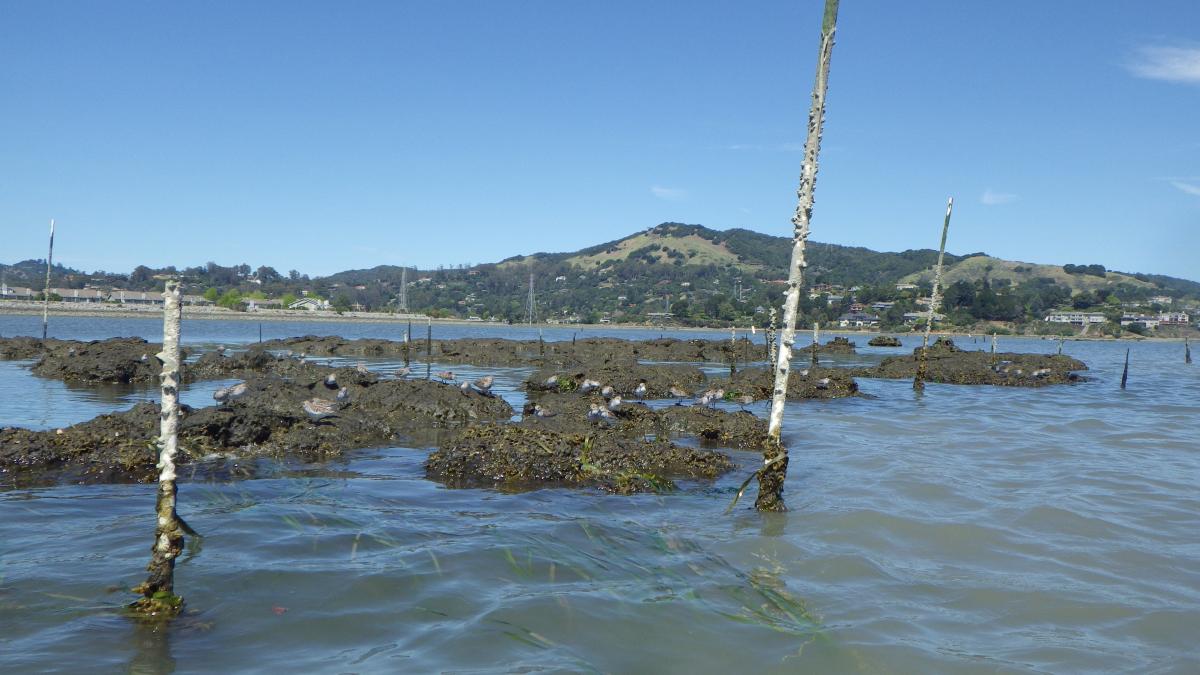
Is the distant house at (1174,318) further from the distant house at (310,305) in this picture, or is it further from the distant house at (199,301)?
the distant house at (199,301)

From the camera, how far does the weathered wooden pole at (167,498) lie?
495 cm

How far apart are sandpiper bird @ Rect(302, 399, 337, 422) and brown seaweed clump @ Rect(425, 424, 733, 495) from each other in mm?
3127

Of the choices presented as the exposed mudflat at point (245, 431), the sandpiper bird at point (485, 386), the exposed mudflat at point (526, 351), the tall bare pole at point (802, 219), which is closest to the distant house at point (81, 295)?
the exposed mudflat at point (526, 351)

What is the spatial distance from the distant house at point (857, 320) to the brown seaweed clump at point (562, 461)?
115588 mm

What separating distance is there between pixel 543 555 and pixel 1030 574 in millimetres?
4470

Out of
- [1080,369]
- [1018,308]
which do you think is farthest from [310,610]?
[1018,308]

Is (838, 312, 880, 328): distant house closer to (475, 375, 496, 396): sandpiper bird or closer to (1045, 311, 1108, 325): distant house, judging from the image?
(1045, 311, 1108, 325): distant house

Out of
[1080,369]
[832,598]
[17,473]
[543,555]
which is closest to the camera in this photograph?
[832,598]

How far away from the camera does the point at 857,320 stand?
416ft

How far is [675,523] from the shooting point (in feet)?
27.1

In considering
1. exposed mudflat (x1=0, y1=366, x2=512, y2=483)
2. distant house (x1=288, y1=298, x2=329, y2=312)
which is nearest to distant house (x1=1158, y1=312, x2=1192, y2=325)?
exposed mudflat (x1=0, y1=366, x2=512, y2=483)

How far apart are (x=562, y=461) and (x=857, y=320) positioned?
124185 mm

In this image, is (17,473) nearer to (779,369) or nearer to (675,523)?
(675,523)

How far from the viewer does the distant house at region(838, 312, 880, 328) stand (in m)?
122
